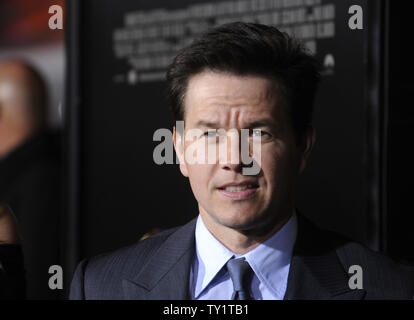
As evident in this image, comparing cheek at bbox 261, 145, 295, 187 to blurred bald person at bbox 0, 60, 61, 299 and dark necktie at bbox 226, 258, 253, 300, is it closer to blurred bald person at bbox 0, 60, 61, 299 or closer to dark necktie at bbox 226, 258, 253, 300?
dark necktie at bbox 226, 258, 253, 300

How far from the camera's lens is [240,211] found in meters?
1.40

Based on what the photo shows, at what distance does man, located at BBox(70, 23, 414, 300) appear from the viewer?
1414 millimetres

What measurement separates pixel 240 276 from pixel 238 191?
194 millimetres

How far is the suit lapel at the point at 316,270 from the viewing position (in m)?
1.42

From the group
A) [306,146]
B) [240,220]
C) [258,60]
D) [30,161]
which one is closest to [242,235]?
[240,220]

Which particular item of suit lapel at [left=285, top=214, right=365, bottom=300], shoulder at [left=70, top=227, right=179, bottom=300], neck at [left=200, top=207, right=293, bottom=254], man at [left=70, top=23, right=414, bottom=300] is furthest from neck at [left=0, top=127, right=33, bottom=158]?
suit lapel at [left=285, top=214, right=365, bottom=300]

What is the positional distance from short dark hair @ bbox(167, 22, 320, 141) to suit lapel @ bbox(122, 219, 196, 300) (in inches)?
12.3

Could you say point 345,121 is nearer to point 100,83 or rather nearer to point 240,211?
point 240,211

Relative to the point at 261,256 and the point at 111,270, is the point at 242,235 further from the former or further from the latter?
the point at 111,270

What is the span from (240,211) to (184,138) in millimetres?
233

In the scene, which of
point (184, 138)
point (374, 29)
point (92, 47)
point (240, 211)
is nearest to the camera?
point (240, 211)

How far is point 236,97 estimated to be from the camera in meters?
1.42

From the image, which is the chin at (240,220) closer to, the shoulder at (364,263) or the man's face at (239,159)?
the man's face at (239,159)

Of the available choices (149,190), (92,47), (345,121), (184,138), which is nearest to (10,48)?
(92,47)
